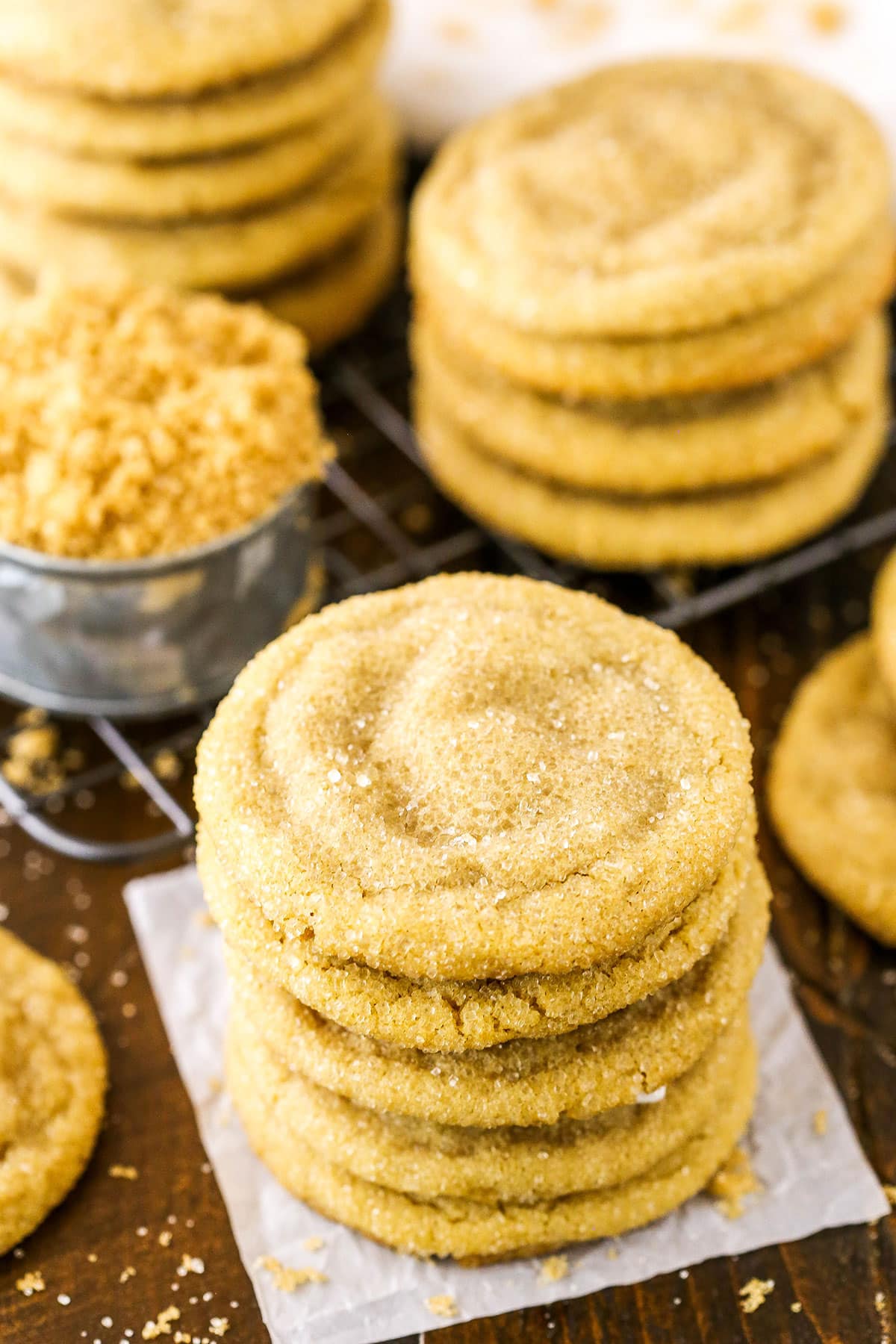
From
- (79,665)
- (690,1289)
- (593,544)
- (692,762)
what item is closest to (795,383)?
(593,544)

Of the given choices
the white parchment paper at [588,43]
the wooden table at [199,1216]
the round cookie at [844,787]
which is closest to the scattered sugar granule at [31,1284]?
the wooden table at [199,1216]

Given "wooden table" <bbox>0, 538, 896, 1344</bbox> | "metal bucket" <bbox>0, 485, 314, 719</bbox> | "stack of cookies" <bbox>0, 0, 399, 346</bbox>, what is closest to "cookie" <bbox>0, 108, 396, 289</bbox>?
"stack of cookies" <bbox>0, 0, 399, 346</bbox>

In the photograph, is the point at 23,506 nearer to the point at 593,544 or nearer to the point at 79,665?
the point at 79,665

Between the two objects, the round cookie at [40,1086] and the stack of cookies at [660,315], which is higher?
the stack of cookies at [660,315]

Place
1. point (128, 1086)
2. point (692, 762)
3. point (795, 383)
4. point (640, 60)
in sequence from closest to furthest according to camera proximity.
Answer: point (692, 762), point (128, 1086), point (795, 383), point (640, 60)

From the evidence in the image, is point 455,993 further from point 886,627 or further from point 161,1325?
point 886,627

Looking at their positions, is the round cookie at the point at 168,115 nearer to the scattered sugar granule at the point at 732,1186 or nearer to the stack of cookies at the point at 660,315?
the stack of cookies at the point at 660,315

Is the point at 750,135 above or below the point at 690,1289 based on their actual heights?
above
